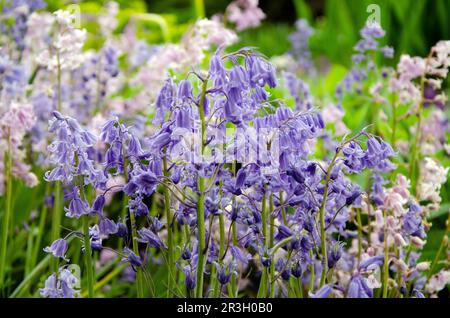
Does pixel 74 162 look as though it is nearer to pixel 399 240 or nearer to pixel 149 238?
pixel 149 238

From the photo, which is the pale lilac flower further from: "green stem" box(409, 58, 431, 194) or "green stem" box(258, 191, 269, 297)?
"green stem" box(258, 191, 269, 297)

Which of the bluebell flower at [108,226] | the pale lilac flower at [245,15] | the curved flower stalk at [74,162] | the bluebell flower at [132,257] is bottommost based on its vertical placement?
the bluebell flower at [132,257]

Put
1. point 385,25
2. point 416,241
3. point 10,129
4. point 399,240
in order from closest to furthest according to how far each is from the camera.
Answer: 1. point 399,240
2. point 416,241
3. point 10,129
4. point 385,25

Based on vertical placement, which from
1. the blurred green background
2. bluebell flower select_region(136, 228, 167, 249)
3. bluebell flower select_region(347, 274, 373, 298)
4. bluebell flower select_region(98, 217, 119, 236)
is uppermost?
the blurred green background

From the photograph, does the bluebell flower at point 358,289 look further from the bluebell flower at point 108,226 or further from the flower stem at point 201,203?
the bluebell flower at point 108,226

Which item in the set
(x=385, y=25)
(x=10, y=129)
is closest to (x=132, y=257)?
(x=10, y=129)

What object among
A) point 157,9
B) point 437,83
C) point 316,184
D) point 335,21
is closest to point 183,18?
point 157,9

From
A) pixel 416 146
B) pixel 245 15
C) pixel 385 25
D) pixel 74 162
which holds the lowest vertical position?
pixel 74 162

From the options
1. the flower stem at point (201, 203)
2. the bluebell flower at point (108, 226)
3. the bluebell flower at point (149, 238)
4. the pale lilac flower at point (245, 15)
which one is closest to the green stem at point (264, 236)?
the flower stem at point (201, 203)

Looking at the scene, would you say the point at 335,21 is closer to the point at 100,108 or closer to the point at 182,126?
the point at 100,108

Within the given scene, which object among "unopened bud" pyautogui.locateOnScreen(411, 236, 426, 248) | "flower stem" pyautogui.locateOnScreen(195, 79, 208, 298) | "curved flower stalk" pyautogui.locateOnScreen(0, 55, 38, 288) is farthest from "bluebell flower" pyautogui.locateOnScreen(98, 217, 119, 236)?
"unopened bud" pyautogui.locateOnScreen(411, 236, 426, 248)

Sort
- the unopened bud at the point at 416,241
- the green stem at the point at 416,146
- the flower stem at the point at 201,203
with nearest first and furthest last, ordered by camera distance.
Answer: the flower stem at the point at 201,203 → the unopened bud at the point at 416,241 → the green stem at the point at 416,146
